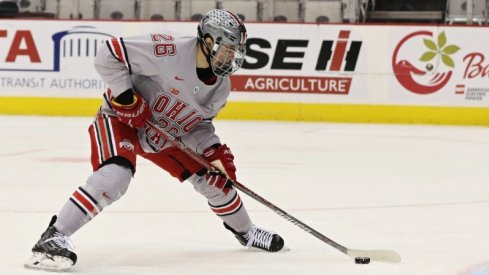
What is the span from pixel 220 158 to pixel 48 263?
0.72 meters

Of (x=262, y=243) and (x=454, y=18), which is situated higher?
(x=262, y=243)

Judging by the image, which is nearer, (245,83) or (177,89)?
(177,89)

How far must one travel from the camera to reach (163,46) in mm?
3357

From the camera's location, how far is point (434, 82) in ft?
35.4

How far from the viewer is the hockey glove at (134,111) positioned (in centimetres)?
323

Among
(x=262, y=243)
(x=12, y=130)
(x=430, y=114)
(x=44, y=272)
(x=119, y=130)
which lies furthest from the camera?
(x=430, y=114)

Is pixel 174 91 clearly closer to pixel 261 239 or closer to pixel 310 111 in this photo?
pixel 261 239

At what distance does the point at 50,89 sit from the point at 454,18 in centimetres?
538

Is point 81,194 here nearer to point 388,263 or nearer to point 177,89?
point 177,89

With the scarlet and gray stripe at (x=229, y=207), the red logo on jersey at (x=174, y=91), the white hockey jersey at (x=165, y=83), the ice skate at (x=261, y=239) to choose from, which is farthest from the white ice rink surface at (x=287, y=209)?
the red logo on jersey at (x=174, y=91)

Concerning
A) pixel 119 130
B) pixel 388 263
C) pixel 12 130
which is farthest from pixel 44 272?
pixel 12 130

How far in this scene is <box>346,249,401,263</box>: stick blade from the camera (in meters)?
3.38

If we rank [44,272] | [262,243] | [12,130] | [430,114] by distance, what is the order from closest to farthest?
1. [44,272]
2. [262,243]
3. [12,130]
4. [430,114]

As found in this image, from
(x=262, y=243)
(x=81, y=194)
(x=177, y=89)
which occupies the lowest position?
(x=262, y=243)
